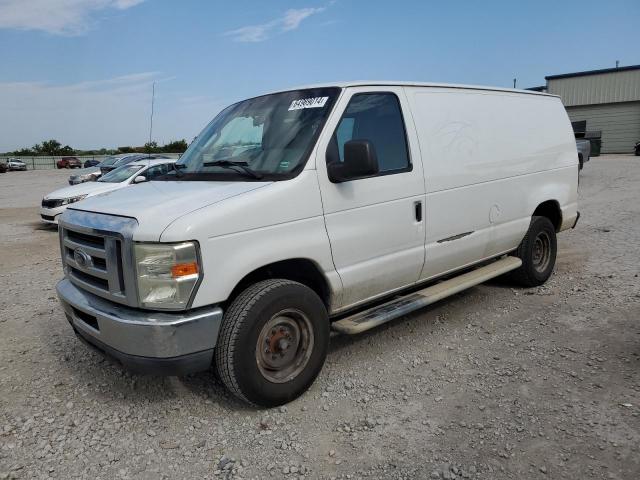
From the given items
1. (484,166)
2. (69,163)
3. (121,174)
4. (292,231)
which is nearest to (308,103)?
(292,231)

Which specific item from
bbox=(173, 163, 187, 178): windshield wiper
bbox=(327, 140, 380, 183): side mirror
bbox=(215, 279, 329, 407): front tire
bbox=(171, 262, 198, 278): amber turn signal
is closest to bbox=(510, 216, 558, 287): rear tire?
bbox=(327, 140, 380, 183): side mirror

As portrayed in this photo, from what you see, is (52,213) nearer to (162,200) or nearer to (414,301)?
(162,200)

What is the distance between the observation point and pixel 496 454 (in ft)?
9.29

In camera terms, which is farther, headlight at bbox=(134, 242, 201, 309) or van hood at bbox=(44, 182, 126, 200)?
van hood at bbox=(44, 182, 126, 200)

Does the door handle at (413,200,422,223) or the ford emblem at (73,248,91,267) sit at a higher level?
the door handle at (413,200,422,223)

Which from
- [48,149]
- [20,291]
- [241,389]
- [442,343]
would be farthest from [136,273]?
[48,149]

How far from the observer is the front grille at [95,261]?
3010 millimetres

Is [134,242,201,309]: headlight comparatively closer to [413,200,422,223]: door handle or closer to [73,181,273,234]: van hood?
Answer: [73,181,273,234]: van hood

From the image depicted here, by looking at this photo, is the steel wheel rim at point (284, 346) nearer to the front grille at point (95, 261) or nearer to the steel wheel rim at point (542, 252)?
the front grille at point (95, 261)

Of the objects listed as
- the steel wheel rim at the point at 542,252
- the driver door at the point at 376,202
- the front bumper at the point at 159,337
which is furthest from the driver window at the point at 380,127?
the steel wheel rim at the point at 542,252

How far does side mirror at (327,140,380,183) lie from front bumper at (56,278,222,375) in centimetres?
124

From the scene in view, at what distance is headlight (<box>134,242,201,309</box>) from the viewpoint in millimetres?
2854

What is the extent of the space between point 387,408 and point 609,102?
37.8 m

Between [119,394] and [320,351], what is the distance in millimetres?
1517
